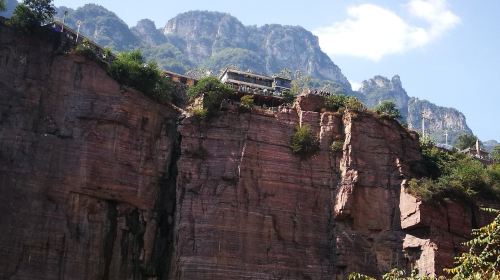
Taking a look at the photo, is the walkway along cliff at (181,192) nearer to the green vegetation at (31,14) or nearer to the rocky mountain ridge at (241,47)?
the green vegetation at (31,14)

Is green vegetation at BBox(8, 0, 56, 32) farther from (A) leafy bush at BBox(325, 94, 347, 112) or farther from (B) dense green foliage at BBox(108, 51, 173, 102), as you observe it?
(A) leafy bush at BBox(325, 94, 347, 112)

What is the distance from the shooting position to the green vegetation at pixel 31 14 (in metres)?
38.2

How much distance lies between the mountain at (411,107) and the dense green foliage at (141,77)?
114m

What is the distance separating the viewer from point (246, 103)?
4119cm

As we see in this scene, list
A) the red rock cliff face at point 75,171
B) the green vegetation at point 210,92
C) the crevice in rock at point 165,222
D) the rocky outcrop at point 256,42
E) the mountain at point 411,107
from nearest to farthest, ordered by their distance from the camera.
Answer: the red rock cliff face at point 75,171 → the crevice in rock at point 165,222 → the green vegetation at point 210,92 → the mountain at point 411,107 → the rocky outcrop at point 256,42

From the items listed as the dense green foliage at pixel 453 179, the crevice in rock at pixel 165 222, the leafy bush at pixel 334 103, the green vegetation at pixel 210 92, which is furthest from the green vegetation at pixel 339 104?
the crevice in rock at pixel 165 222

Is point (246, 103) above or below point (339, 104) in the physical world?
below

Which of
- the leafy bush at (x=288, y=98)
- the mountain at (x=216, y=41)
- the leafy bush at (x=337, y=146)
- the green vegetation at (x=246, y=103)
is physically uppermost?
the mountain at (x=216, y=41)

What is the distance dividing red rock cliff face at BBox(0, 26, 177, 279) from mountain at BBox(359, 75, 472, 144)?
383 ft

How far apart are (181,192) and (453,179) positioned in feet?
51.5

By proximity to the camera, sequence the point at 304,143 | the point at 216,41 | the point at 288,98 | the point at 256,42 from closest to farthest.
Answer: the point at 304,143 < the point at 288,98 < the point at 216,41 < the point at 256,42

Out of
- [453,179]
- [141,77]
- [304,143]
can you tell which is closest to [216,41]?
[141,77]

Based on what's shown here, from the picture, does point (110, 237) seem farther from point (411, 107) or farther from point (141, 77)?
point (411, 107)

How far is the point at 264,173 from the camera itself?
38938 millimetres
